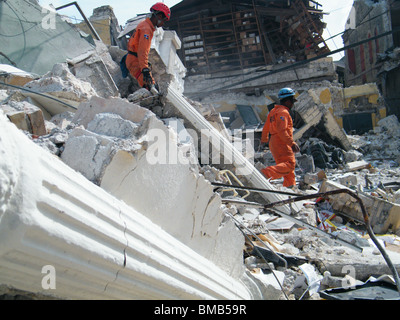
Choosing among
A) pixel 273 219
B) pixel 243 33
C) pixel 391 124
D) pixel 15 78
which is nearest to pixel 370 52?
pixel 391 124

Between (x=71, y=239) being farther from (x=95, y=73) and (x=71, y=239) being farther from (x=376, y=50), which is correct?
(x=376, y=50)

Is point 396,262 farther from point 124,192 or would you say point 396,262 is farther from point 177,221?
point 124,192

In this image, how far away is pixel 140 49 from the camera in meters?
5.04

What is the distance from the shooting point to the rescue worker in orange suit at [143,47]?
195 inches

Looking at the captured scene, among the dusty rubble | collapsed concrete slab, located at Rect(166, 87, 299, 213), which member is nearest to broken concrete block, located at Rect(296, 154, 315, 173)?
the dusty rubble

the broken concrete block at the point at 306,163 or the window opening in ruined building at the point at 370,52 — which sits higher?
the window opening in ruined building at the point at 370,52

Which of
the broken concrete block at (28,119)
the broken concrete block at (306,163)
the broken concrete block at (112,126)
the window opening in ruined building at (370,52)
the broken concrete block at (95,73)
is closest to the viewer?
the broken concrete block at (112,126)

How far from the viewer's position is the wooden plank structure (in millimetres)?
15359

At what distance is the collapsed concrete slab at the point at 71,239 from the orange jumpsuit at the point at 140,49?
12.6 feet

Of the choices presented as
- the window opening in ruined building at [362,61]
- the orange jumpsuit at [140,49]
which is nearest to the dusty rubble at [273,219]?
the orange jumpsuit at [140,49]

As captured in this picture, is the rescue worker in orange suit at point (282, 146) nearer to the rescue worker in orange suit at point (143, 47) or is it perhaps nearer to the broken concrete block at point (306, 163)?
the rescue worker in orange suit at point (143, 47)

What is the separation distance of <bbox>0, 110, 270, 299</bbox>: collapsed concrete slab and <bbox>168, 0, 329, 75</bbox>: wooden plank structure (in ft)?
49.7

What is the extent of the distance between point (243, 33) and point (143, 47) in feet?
38.8
